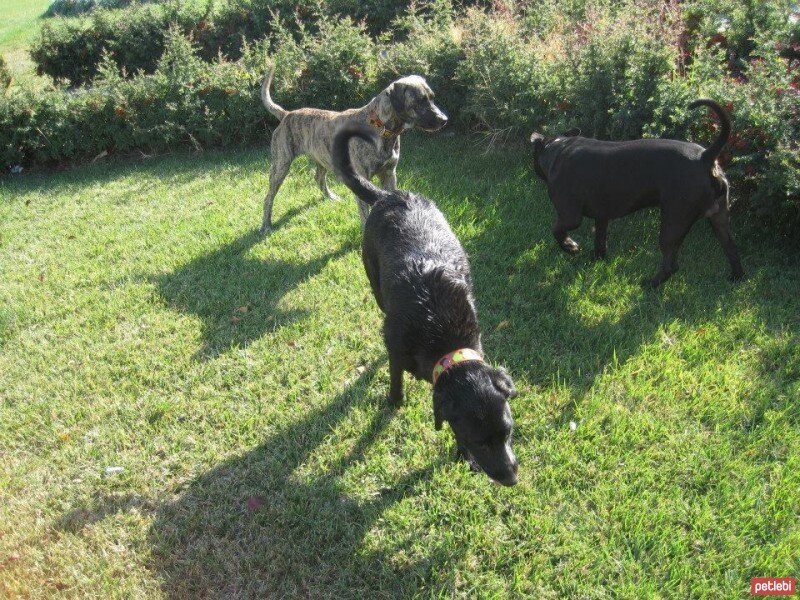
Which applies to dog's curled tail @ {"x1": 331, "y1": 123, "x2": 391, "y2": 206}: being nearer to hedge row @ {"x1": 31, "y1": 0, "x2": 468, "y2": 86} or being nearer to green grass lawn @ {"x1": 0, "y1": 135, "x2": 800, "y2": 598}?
green grass lawn @ {"x1": 0, "y1": 135, "x2": 800, "y2": 598}

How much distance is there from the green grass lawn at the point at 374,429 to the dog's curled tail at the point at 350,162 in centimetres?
110

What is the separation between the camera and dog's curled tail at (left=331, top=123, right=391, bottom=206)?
12.8 feet

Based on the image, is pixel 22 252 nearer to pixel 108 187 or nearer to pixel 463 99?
pixel 108 187

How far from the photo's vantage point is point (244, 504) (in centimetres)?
319

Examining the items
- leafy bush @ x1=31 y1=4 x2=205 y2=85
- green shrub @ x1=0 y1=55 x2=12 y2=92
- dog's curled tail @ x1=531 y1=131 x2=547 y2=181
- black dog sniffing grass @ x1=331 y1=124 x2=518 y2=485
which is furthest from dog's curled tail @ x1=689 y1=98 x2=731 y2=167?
leafy bush @ x1=31 y1=4 x2=205 y2=85

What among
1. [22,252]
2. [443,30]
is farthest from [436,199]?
[22,252]

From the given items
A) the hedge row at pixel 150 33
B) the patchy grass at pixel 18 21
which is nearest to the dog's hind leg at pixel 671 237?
the hedge row at pixel 150 33

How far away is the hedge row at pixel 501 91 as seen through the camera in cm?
484

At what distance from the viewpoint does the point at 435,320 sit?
2949 mm

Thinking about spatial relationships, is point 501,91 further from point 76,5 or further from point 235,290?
point 76,5

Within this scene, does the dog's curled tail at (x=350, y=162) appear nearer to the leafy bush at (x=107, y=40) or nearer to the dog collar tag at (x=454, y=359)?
the dog collar tag at (x=454, y=359)

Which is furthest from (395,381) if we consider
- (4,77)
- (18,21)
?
(18,21)

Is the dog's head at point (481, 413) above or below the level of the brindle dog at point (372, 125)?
below

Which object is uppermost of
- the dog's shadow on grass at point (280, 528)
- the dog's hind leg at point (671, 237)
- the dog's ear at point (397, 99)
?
the dog's ear at point (397, 99)
